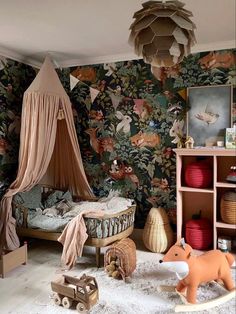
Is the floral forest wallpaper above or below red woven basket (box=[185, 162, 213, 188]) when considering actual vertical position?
above

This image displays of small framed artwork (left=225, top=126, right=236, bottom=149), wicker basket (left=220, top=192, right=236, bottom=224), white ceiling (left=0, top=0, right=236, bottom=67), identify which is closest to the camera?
white ceiling (left=0, top=0, right=236, bottom=67)

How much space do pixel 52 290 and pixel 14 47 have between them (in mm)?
2593

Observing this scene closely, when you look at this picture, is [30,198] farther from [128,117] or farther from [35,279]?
[128,117]

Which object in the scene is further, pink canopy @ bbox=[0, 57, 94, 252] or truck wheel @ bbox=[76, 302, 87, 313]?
pink canopy @ bbox=[0, 57, 94, 252]

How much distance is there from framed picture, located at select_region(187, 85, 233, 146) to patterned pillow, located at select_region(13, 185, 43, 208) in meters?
1.92

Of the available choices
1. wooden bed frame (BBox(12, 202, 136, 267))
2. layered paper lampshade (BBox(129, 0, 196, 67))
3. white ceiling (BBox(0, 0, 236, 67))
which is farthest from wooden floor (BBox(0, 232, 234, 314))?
white ceiling (BBox(0, 0, 236, 67))

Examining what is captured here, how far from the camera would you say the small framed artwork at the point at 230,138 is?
122 inches

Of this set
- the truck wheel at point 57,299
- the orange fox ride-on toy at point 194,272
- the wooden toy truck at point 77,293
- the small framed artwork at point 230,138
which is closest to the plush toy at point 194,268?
the orange fox ride-on toy at point 194,272

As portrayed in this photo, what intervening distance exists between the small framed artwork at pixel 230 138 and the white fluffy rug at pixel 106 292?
1.25 m

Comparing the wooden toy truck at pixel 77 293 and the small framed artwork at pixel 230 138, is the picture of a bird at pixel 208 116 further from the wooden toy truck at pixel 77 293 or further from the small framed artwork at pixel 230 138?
the wooden toy truck at pixel 77 293

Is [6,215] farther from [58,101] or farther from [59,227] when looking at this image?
[58,101]

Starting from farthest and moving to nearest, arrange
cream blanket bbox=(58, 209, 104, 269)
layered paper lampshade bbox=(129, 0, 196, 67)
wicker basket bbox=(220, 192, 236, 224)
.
Answer: 1. wicker basket bbox=(220, 192, 236, 224)
2. cream blanket bbox=(58, 209, 104, 269)
3. layered paper lampshade bbox=(129, 0, 196, 67)

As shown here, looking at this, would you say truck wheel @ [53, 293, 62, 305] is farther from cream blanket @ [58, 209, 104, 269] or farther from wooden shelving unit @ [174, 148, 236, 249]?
wooden shelving unit @ [174, 148, 236, 249]

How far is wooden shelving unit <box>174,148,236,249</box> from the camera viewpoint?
305 centimetres
